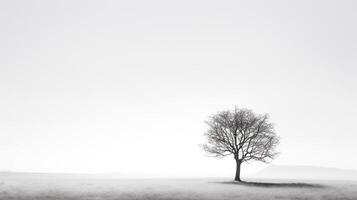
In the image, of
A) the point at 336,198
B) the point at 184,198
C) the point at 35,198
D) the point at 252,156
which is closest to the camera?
the point at 35,198

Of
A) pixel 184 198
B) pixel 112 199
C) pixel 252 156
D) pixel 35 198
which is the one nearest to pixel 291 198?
pixel 184 198

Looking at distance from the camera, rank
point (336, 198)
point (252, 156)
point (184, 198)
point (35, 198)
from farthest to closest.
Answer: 1. point (252, 156)
2. point (336, 198)
3. point (184, 198)
4. point (35, 198)

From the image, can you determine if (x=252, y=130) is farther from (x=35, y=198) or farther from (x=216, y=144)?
(x=35, y=198)

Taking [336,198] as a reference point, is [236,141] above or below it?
above

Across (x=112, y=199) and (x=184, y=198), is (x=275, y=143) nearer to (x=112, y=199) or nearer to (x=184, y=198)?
(x=184, y=198)

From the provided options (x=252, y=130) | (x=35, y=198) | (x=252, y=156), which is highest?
(x=252, y=130)

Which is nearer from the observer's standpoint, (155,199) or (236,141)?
(155,199)

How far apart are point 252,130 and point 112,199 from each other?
3421 cm

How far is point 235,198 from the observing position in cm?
3042

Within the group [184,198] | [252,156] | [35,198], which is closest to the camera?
[35,198]

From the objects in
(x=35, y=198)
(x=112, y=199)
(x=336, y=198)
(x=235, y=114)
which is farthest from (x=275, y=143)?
(x=35, y=198)

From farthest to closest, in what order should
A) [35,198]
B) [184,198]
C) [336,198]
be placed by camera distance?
1. [336,198]
2. [184,198]
3. [35,198]

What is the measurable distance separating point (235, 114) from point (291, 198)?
28.0 metres

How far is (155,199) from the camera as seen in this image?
28.2 metres
